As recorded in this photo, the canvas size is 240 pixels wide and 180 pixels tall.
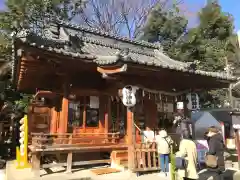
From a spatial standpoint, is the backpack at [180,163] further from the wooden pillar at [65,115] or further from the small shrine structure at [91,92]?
the wooden pillar at [65,115]

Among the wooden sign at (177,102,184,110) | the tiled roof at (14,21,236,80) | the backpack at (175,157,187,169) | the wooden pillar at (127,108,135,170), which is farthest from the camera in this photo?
the wooden sign at (177,102,184,110)

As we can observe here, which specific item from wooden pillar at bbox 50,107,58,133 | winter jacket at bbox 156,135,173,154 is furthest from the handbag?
wooden pillar at bbox 50,107,58,133

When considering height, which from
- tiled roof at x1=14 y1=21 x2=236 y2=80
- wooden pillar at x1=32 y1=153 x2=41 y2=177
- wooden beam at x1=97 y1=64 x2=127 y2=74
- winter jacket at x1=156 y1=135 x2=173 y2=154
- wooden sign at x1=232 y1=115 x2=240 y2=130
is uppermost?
tiled roof at x1=14 y1=21 x2=236 y2=80

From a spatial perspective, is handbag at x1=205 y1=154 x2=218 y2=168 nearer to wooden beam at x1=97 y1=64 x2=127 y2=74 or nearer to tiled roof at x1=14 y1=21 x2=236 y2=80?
tiled roof at x1=14 y1=21 x2=236 y2=80

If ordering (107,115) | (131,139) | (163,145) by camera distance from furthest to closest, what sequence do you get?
(107,115) < (131,139) < (163,145)

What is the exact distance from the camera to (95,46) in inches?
523

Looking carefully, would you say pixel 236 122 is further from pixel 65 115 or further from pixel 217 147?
pixel 65 115

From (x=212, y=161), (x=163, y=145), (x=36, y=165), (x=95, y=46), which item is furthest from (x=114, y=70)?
(x=95, y=46)

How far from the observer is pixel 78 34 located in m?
13.2

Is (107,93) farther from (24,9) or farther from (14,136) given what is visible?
(24,9)

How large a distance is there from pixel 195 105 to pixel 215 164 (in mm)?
5747

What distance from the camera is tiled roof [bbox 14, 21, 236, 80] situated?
7.77 meters

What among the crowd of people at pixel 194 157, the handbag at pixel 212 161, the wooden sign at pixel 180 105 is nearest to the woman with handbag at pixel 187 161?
the crowd of people at pixel 194 157

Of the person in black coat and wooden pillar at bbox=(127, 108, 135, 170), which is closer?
the person in black coat
